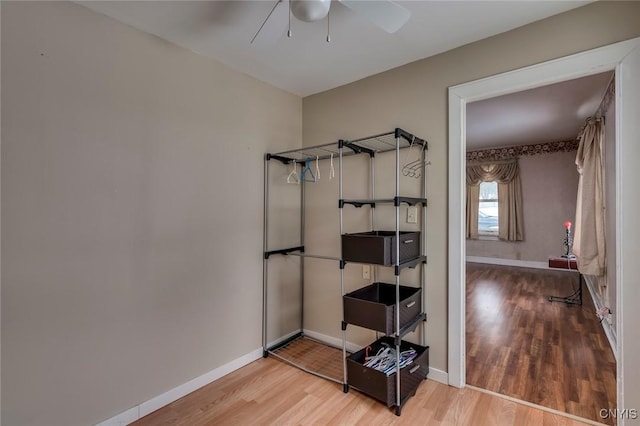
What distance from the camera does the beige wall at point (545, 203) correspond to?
571 cm

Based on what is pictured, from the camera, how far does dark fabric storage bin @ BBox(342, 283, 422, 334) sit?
189 cm

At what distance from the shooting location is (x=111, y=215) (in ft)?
5.71

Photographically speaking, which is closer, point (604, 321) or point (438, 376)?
point (438, 376)

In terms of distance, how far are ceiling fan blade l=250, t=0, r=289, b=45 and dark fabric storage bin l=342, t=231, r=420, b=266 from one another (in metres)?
1.24

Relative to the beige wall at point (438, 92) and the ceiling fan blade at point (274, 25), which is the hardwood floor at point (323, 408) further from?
the ceiling fan blade at point (274, 25)

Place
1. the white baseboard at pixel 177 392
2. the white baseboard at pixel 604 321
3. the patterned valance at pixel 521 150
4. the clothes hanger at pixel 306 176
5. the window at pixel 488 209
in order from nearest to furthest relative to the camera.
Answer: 1. the white baseboard at pixel 177 392
2. the white baseboard at pixel 604 321
3. the clothes hanger at pixel 306 176
4. the patterned valance at pixel 521 150
5. the window at pixel 488 209

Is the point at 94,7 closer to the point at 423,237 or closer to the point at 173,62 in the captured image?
Result: the point at 173,62

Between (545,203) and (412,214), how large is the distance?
5.19 m

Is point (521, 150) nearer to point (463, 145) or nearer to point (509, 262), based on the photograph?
point (509, 262)

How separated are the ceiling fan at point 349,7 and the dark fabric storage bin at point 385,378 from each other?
1.88 metres

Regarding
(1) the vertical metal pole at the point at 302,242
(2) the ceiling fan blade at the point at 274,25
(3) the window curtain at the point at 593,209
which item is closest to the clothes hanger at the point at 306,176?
(1) the vertical metal pole at the point at 302,242

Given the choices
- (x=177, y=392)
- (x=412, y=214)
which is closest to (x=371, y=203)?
(x=412, y=214)

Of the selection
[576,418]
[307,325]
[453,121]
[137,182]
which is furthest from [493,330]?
[137,182]

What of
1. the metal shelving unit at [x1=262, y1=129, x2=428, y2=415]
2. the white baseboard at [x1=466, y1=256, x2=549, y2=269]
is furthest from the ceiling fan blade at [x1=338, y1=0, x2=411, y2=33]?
the white baseboard at [x1=466, y1=256, x2=549, y2=269]
